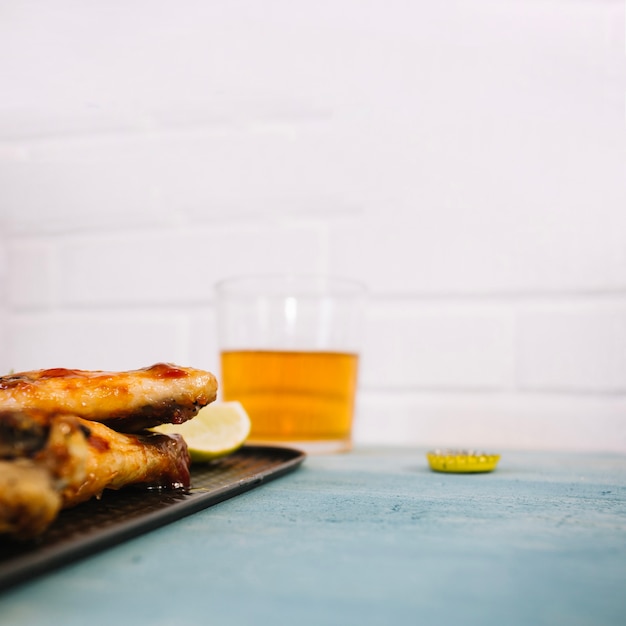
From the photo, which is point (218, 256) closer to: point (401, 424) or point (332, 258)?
point (332, 258)

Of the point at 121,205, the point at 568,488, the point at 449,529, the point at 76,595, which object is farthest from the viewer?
the point at 121,205

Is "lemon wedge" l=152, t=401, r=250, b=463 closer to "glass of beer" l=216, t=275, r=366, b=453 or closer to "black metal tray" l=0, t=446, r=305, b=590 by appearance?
"black metal tray" l=0, t=446, r=305, b=590

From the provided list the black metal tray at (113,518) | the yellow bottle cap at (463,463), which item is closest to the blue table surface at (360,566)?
the black metal tray at (113,518)

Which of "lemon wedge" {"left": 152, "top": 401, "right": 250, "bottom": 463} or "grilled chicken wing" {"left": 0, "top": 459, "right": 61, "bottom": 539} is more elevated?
"grilled chicken wing" {"left": 0, "top": 459, "right": 61, "bottom": 539}

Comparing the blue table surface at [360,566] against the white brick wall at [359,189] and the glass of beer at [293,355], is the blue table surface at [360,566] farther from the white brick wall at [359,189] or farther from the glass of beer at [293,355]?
the white brick wall at [359,189]

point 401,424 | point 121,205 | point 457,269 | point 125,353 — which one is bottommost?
point 401,424

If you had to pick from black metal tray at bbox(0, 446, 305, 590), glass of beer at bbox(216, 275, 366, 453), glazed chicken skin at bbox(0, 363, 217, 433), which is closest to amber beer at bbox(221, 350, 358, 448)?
glass of beer at bbox(216, 275, 366, 453)

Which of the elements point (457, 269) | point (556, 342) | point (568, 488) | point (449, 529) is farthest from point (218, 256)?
point (449, 529)
